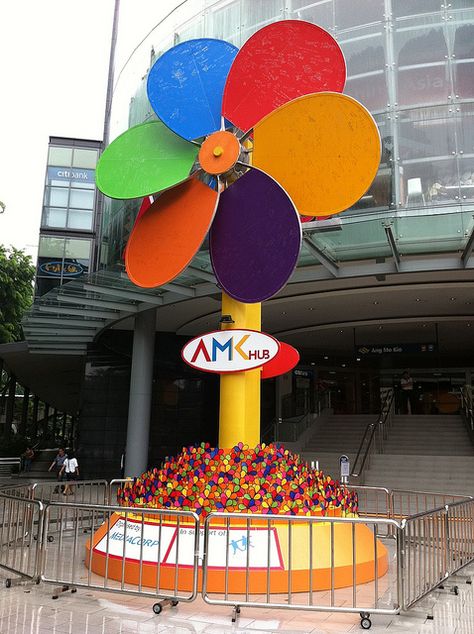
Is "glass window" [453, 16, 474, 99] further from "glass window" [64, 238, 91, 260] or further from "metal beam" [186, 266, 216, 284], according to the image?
"glass window" [64, 238, 91, 260]

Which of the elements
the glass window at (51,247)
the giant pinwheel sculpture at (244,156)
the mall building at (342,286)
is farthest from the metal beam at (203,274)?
the glass window at (51,247)

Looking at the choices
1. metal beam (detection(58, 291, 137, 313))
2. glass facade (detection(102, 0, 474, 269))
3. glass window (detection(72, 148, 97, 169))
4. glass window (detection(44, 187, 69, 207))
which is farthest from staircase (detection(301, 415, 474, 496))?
glass window (detection(72, 148, 97, 169))

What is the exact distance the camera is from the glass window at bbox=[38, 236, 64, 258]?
3453cm

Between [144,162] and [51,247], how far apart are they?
93.2 ft

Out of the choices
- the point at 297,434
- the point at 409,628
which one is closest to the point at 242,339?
the point at 409,628

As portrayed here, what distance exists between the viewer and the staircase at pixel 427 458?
16062 mm

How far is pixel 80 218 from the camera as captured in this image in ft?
116

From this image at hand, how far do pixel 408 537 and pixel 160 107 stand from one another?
19.9 ft

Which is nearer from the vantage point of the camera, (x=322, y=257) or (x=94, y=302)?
(x=322, y=257)

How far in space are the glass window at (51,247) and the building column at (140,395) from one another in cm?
1766

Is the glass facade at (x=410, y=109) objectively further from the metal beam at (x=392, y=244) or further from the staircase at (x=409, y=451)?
the staircase at (x=409, y=451)

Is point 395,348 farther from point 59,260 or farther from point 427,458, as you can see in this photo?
point 59,260

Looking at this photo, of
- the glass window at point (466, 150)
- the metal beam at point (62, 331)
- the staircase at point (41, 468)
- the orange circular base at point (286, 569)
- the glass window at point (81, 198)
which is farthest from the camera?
the glass window at point (81, 198)

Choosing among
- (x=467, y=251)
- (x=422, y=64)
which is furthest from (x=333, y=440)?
(x=422, y=64)
